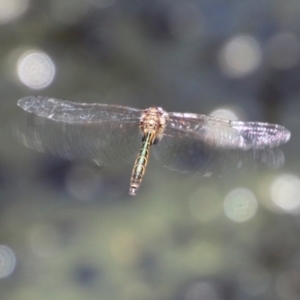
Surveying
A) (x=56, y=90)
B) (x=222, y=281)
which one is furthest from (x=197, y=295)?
(x=56, y=90)

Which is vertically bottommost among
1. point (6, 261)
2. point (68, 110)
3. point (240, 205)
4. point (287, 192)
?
point (6, 261)

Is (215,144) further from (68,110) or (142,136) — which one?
(68,110)

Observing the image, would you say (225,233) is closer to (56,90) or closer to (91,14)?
(56,90)

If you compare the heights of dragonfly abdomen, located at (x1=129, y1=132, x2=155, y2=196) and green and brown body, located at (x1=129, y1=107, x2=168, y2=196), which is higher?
green and brown body, located at (x1=129, y1=107, x2=168, y2=196)

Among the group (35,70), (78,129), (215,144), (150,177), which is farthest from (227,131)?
(35,70)

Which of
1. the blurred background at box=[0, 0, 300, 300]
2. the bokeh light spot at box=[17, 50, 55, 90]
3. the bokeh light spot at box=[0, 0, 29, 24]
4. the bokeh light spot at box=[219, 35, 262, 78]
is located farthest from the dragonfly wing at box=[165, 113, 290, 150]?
the bokeh light spot at box=[0, 0, 29, 24]

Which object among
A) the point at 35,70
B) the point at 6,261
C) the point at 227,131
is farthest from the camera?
the point at 35,70

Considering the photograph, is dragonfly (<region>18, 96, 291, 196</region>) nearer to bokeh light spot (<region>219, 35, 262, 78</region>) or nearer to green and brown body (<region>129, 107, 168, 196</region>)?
green and brown body (<region>129, 107, 168, 196</region>)
